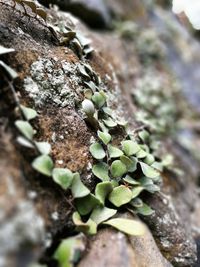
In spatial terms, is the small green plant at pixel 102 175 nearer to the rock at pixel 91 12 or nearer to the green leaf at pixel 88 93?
the green leaf at pixel 88 93

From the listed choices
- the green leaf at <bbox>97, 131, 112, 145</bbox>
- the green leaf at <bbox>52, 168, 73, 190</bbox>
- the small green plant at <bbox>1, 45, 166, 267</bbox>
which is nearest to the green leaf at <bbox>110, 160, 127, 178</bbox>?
the small green plant at <bbox>1, 45, 166, 267</bbox>

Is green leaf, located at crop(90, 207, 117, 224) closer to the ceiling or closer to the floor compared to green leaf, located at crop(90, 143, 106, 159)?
closer to the floor

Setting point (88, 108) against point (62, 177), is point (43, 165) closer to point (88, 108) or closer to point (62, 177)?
point (62, 177)

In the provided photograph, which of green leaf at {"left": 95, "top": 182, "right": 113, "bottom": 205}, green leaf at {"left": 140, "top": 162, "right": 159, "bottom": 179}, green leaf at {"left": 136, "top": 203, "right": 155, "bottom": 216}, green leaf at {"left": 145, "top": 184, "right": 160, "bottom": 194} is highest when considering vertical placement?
green leaf at {"left": 140, "top": 162, "right": 159, "bottom": 179}

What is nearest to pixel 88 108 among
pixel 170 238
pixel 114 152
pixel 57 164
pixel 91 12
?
pixel 114 152

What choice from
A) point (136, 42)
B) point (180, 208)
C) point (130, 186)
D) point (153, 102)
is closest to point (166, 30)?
point (136, 42)

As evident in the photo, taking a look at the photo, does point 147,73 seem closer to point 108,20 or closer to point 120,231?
point 108,20

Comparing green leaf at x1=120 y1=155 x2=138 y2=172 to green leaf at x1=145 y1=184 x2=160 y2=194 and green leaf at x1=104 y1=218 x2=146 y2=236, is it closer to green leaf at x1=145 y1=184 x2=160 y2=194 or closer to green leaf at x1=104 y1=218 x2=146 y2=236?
green leaf at x1=145 y1=184 x2=160 y2=194
